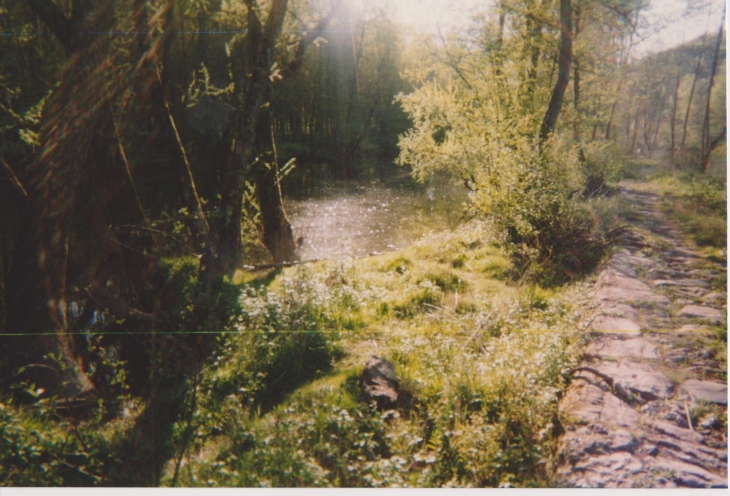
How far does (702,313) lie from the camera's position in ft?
10.3

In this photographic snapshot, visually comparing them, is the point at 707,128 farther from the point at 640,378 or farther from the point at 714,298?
the point at 640,378

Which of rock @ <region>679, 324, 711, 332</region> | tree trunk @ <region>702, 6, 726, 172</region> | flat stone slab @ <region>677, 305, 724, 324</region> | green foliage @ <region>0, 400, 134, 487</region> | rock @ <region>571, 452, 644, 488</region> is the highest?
tree trunk @ <region>702, 6, 726, 172</region>

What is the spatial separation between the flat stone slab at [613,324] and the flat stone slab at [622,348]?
9 centimetres

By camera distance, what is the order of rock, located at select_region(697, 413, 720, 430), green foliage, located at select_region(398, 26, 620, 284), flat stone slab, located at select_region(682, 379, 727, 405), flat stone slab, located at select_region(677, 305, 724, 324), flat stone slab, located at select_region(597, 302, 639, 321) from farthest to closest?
green foliage, located at select_region(398, 26, 620, 284) < flat stone slab, located at select_region(597, 302, 639, 321) < flat stone slab, located at select_region(677, 305, 724, 324) < flat stone slab, located at select_region(682, 379, 727, 405) < rock, located at select_region(697, 413, 720, 430)

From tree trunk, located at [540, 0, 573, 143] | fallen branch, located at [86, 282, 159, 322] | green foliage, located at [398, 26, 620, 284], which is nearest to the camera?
tree trunk, located at [540, 0, 573, 143]

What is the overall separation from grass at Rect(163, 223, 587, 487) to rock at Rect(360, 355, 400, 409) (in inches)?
2.6

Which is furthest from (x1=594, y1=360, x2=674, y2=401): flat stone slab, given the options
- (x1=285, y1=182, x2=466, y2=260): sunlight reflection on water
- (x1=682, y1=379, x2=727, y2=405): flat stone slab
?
(x1=285, y1=182, x2=466, y2=260): sunlight reflection on water

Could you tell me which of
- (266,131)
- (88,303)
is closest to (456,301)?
(266,131)

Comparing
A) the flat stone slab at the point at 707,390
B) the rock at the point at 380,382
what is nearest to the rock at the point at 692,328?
the flat stone slab at the point at 707,390

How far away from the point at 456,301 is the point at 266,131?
2825 millimetres

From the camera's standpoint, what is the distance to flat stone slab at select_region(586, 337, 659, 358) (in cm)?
314

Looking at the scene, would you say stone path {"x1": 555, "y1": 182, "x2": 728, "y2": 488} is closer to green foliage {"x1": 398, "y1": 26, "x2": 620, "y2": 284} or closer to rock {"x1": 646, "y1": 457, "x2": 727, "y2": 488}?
rock {"x1": 646, "y1": 457, "x2": 727, "y2": 488}

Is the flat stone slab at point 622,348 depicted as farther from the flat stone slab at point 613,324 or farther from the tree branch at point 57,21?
the tree branch at point 57,21

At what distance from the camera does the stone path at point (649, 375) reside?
2486 millimetres
